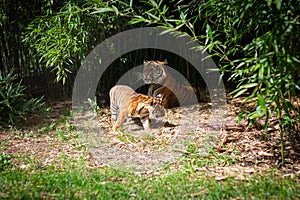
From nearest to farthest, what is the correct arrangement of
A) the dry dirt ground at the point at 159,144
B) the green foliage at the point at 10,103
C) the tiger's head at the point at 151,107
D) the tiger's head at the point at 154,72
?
the dry dirt ground at the point at 159,144, the tiger's head at the point at 151,107, the green foliage at the point at 10,103, the tiger's head at the point at 154,72

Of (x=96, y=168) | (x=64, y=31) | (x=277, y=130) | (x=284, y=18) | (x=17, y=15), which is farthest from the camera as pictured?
(x=17, y=15)

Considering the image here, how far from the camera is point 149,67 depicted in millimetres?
5590

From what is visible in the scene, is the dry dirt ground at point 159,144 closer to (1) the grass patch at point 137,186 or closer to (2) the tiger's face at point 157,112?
(2) the tiger's face at point 157,112

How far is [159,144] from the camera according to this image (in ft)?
14.1

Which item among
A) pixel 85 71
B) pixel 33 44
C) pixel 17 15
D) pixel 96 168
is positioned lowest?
pixel 96 168

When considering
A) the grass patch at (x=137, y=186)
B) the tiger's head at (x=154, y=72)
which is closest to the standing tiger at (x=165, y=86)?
the tiger's head at (x=154, y=72)

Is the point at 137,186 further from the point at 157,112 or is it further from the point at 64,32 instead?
the point at 64,32

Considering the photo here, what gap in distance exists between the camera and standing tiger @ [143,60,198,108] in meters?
5.62

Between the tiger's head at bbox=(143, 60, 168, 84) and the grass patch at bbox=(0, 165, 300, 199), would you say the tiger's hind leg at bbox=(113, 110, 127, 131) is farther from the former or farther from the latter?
the grass patch at bbox=(0, 165, 300, 199)

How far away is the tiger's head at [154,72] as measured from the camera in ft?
18.3

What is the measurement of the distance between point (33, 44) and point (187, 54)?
2415 millimetres

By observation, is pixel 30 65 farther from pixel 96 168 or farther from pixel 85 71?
pixel 96 168

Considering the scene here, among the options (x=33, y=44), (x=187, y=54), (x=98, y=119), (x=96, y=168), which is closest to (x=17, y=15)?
(x=33, y=44)

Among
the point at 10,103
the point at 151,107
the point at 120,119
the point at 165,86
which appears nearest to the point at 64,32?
the point at 10,103
